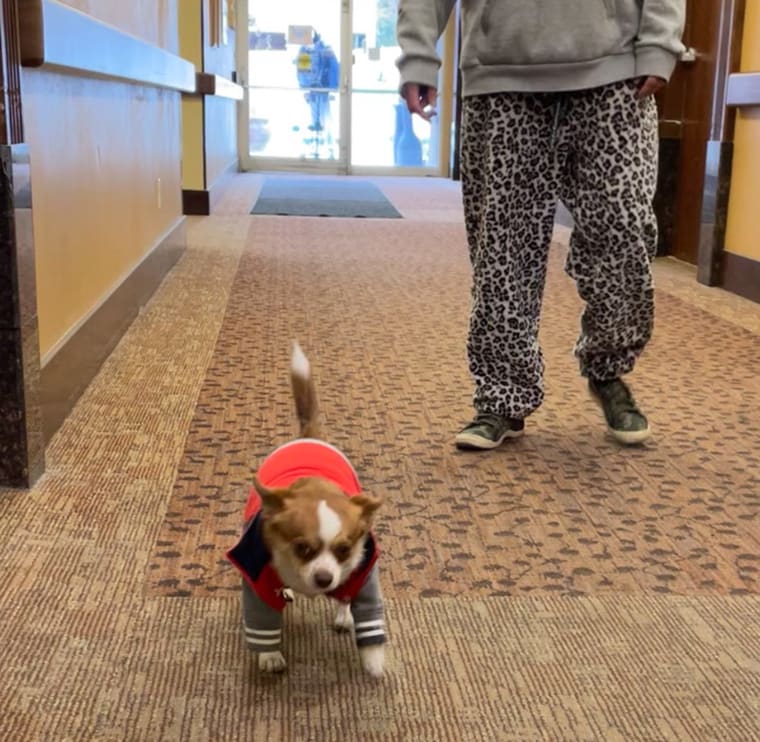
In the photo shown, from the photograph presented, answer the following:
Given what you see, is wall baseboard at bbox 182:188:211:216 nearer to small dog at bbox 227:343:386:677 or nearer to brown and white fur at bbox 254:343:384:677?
small dog at bbox 227:343:386:677

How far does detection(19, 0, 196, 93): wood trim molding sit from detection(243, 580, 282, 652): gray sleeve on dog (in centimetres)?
101

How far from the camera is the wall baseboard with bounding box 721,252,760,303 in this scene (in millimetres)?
3477

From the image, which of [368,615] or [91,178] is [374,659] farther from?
[91,178]

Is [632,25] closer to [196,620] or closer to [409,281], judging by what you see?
[196,620]

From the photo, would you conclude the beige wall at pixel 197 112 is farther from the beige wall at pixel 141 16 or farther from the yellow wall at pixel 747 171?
the yellow wall at pixel 747 171

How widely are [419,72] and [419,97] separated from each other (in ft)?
0.18

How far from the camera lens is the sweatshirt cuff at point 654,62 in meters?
1.71

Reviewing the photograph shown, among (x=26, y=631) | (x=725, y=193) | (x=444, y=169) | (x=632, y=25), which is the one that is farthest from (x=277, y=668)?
(x=444, y=169)

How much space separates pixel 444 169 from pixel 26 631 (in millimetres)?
9330

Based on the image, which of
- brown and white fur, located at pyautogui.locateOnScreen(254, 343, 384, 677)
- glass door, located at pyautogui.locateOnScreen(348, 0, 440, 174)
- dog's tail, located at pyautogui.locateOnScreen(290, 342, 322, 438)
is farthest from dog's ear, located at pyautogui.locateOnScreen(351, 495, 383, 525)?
glass door, located at pyautogui.locateOnScreen(348, 0, 440, 174)

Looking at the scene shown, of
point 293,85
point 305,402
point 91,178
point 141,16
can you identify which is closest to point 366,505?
point 305,402

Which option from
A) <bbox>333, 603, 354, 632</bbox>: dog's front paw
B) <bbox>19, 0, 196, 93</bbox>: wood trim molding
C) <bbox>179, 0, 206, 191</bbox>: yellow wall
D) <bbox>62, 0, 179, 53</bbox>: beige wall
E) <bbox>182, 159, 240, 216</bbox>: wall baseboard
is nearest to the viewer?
<bbox>333, 603, 354, 632</bbox>: dog's front paw

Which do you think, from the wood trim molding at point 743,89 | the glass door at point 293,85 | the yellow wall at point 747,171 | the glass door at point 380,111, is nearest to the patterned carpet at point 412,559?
the yellow wall at point 747,171

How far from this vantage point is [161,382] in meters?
2.27
